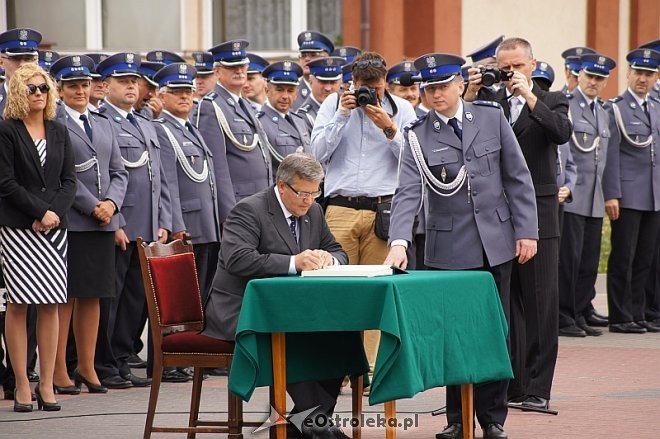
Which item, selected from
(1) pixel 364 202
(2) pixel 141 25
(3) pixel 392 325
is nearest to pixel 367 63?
(1) pixel 364 202

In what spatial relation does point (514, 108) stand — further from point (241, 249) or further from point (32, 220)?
point (32, 220)

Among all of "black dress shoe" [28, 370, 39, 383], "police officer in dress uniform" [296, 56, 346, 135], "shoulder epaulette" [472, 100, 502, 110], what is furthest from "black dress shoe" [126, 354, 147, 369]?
"shoulder epaulette" [472, 100, 502, 110]

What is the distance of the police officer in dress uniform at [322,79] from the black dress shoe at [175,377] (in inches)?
96.5

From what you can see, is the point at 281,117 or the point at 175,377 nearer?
the point at 175,377

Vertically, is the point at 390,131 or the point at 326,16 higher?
the point at 326,16

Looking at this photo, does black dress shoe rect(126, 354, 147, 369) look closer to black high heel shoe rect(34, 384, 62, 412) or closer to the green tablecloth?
black high heel shoe rect(34, 384, 62, 412)

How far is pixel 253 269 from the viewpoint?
26.9ft

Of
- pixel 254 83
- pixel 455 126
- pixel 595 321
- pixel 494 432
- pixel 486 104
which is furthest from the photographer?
pixel 595 321

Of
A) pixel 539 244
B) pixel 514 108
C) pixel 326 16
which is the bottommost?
pixel 539 244

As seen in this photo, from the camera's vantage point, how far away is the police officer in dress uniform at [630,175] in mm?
14133

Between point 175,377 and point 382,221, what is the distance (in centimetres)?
197

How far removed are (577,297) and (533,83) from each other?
15.1 ft

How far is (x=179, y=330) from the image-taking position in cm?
863

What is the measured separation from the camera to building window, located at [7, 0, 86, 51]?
21.3 m
